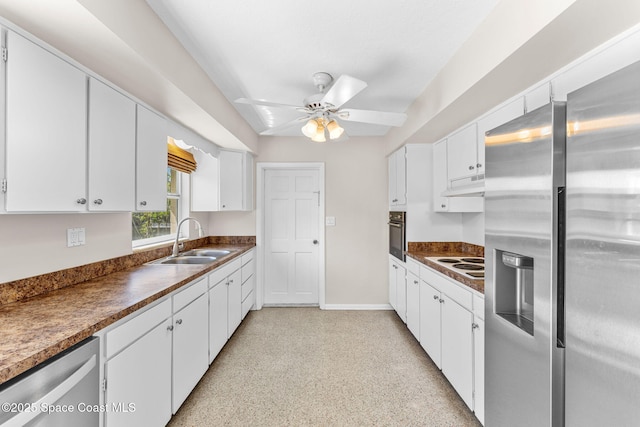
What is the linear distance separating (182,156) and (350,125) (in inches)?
75.2

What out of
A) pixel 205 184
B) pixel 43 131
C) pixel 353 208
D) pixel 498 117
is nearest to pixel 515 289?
pixel 498 117

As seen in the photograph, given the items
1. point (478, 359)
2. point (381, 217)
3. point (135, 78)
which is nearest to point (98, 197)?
point (135, 78)

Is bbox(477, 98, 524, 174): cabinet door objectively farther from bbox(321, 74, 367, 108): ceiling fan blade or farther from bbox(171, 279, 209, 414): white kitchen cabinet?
bbox(171, 279, 209, 414): white kitchen cabinet

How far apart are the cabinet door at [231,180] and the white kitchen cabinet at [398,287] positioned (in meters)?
2.07

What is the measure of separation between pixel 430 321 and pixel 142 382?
84.0 inches

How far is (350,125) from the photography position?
3572 millimetres

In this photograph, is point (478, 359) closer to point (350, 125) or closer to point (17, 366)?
point (17, 366)

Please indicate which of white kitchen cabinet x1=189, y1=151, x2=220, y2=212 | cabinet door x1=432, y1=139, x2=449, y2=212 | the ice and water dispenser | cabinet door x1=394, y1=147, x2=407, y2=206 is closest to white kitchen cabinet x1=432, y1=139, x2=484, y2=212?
cabinet door x1=432, y1=139, x2=449, y2=212

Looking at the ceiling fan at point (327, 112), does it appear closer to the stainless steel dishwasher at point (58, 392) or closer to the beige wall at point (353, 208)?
the stainless steel dishwasher at point (58, 392)

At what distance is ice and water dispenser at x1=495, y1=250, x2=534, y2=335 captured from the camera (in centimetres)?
126

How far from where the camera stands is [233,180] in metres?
3.71

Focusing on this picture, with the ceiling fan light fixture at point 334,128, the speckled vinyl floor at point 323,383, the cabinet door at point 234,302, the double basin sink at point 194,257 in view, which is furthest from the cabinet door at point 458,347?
the double basin sink at point 194,257

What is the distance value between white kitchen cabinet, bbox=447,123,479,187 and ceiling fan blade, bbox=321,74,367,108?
116cm

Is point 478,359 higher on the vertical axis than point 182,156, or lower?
lower
